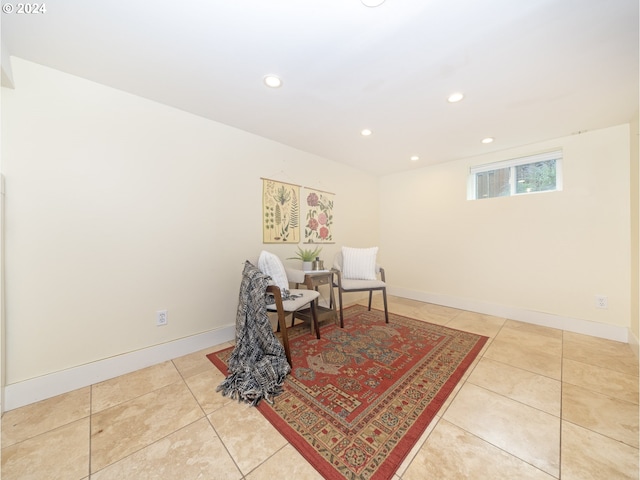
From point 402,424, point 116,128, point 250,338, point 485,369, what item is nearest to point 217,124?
point 116,128

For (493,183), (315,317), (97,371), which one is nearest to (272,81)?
(315,317)

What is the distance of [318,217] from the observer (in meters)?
3.15

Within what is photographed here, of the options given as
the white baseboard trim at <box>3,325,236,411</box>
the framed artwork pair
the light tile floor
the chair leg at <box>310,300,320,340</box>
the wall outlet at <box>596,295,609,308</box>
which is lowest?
the light tile floor

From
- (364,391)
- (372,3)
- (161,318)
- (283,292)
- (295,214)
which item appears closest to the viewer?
(372,3)

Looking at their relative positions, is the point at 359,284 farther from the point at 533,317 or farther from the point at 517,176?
the point at 517,176

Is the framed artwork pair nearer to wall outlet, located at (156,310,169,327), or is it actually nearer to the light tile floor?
wall outlet, located at (156,310,169,327)

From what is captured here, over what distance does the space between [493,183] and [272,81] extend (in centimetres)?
302

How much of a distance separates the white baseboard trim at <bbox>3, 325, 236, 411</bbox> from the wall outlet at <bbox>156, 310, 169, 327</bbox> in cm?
18

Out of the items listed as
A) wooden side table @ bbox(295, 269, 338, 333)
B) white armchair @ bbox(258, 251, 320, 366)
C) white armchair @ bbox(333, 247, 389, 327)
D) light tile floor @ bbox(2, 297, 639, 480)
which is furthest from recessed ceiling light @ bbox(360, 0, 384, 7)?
white armchair @ bbox(333, 247, 389, 327)

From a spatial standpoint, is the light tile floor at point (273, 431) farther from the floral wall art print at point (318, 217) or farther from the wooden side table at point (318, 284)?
the floral wall art print at point (318, 217)

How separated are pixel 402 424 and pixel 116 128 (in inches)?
108

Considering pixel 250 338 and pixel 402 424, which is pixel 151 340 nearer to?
pixel 250 338

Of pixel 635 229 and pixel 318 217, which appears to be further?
pixel 318 217

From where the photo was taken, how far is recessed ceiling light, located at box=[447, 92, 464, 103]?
5.82 ft
